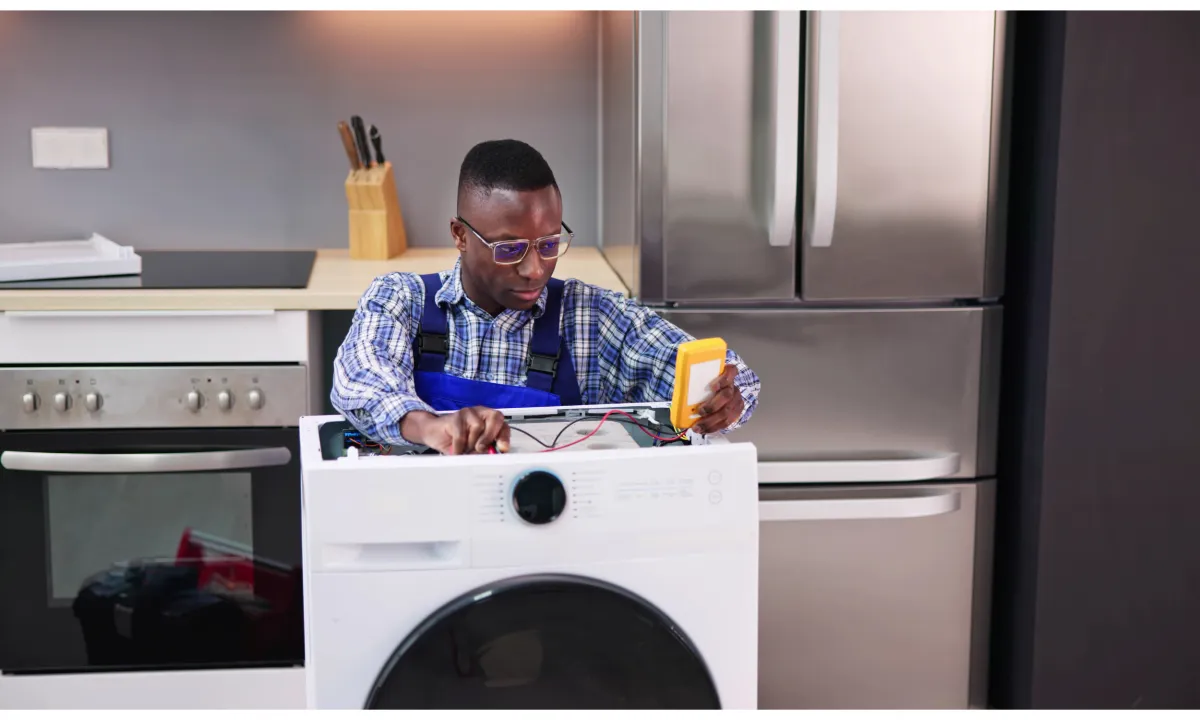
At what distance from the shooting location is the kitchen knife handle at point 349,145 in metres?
2.39

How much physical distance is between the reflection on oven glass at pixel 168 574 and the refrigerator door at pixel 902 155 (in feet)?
3.51

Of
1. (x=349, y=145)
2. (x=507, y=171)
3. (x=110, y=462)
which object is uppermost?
(x=349, y=145)

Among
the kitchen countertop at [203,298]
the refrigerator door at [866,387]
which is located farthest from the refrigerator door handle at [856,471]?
the kitchen countertop at [203,298]

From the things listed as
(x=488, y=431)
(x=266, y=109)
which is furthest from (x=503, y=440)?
(x=266, y=109)

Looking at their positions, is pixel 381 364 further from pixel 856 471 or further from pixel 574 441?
pixel 856 471

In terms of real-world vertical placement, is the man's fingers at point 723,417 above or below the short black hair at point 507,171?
below

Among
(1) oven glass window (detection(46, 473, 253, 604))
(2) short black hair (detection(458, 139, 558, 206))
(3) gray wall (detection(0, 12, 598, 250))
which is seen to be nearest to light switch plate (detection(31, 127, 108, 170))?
(3) gray wall (detection(0, 12, 598, 250))

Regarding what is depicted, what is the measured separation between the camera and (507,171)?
1.43m

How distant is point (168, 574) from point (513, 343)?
898 mm

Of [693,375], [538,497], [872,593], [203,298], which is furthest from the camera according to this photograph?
→ [872,593]

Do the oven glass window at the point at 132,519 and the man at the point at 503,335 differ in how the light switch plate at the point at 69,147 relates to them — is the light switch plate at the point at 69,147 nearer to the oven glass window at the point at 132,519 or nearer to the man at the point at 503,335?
the oven glass window at the point at 132,519

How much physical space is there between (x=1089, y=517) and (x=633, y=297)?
88 cm

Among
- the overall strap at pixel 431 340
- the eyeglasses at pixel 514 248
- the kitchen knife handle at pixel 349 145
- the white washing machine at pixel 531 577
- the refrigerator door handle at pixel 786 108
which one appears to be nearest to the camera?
the white washing machine at pixel 531 577

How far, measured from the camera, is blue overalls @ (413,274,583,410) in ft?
4.84
